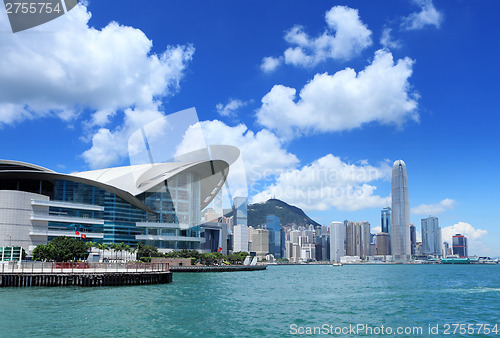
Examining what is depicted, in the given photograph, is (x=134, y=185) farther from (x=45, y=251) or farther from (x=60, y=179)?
(x=45, y=251)

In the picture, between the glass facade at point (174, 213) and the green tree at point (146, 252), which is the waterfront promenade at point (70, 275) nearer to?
the green tree at point (146, 252)

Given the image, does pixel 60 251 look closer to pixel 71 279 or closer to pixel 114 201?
pixel 71 279

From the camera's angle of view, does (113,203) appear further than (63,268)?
Yes

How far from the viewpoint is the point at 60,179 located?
82.8 m

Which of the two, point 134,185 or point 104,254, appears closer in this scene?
point 104,254

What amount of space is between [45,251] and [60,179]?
2647cm

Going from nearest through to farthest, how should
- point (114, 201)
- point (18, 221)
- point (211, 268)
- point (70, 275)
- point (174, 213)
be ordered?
point (70, 275) → point (18, 221) → point (211, 268) → point (114, 201) → point (174, 213)

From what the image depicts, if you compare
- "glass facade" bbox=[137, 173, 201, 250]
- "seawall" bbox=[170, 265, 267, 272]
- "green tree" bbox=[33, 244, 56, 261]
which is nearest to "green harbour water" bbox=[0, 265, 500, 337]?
→ "green tree" bbox=[33, 244, 56, 261]

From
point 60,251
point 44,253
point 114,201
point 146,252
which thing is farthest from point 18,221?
point 146,252

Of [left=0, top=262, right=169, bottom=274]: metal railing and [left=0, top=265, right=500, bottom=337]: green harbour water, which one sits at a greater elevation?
[left=0, top=262, right=169, bottom=274]: metal railing

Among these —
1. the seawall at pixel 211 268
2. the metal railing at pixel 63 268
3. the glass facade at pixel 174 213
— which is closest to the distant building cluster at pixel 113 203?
the glass facade at pixel 174 213

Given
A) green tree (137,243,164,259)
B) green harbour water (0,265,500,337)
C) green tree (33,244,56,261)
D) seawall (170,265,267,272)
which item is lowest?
seawall (170,265,267,272)

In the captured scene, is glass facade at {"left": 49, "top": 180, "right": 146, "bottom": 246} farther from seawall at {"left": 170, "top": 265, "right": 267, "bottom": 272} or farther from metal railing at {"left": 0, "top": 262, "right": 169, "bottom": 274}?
metal railing at {"left": 0, "top": 262, "right": 169, "bottom": 274}

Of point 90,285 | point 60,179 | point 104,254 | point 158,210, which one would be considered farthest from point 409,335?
point 158,210
